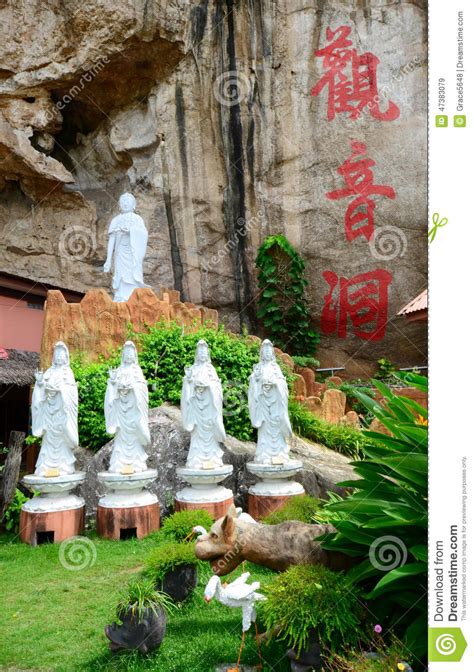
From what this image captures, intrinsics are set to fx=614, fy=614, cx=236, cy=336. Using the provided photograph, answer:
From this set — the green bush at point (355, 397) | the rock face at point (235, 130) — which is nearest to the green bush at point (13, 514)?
the green bush at point (355, 397)

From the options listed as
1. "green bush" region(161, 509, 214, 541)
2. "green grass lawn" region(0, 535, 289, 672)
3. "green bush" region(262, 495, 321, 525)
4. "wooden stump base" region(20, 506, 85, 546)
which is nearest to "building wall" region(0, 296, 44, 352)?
"wooden stump base" region(20, 506, 85, 546)

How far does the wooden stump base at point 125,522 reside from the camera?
691 cm

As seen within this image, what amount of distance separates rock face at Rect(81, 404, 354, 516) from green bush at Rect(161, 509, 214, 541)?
255cm

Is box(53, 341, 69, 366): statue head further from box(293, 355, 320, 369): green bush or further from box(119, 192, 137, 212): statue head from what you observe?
box(293, 355, 320, 369): green bush

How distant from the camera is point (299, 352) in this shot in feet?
50.5

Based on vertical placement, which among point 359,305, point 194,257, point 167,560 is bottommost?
point 167,560

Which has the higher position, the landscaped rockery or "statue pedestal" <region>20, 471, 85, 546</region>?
the landscaped rockery

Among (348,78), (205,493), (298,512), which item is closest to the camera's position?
(298,512)

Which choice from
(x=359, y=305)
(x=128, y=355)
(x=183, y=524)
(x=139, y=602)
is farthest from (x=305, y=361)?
(x=139, y=602)

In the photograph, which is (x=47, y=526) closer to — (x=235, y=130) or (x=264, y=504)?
(x=264, y=504)

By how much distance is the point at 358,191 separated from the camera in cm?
1512

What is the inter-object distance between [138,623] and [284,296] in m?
12.1

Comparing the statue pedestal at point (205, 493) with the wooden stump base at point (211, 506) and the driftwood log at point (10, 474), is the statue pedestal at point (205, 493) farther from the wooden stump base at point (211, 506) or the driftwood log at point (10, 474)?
the driftwood log at point (10, 474)

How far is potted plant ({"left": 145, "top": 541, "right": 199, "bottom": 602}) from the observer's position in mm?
4418
